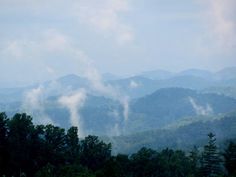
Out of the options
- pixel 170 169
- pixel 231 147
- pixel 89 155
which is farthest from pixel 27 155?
pixel 231 147

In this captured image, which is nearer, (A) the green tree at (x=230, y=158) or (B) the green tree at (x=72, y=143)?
(A) the green tree at (x=230, y=158)

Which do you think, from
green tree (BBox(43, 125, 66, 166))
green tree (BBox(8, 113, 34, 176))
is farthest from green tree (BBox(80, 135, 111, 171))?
green tree (BBox(8, 113, 34, 176))

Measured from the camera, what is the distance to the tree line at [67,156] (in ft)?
320

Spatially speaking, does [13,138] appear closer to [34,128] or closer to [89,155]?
[34,128]

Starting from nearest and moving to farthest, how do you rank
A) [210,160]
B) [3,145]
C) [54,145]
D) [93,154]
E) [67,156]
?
[3,145]
[210,160]
[67,156]
[54,145]
[93,154]

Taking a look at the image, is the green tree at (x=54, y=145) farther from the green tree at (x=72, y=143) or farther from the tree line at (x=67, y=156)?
the green tree at (x=72, y=143)

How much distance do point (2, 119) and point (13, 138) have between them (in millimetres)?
6175

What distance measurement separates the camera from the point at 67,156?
105 m

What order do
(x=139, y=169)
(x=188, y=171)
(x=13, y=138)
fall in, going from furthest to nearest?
(x=188, y=171), (x=139, y=169), (x=13, y=138)

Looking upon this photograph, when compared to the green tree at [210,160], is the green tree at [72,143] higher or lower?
higher

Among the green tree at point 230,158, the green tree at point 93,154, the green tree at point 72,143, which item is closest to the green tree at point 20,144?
the green tree at point 72,143

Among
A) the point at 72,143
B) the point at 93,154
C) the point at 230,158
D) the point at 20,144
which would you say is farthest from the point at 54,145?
the point at 230,158

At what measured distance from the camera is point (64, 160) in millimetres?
104625

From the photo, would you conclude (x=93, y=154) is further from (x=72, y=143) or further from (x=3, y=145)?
(x=3, y=145)
